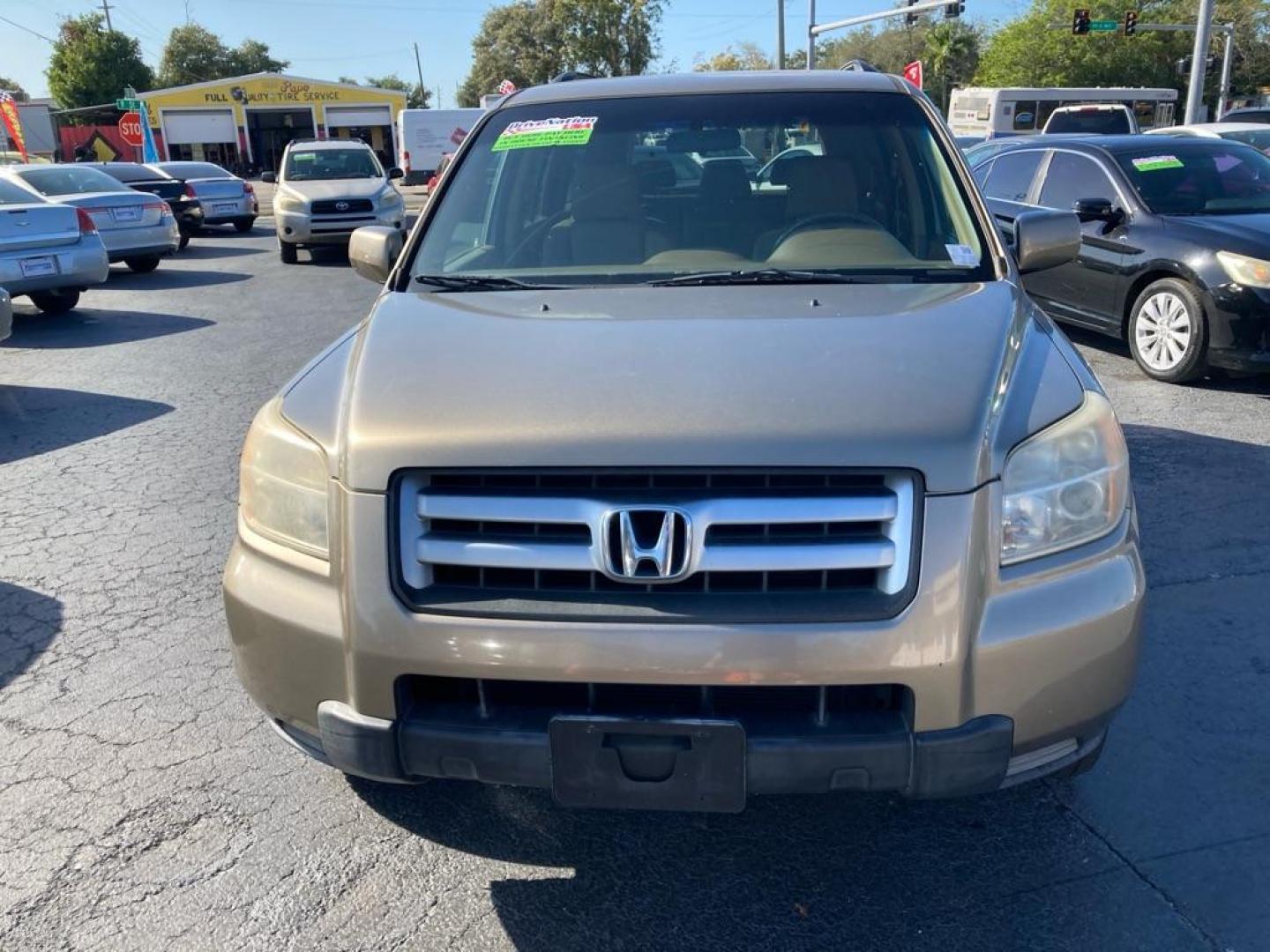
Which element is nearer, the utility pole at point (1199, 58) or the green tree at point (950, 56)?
the utility pole at point (1199, 58)

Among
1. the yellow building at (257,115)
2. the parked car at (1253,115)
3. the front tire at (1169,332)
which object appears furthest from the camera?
the yellow building at (257,115)

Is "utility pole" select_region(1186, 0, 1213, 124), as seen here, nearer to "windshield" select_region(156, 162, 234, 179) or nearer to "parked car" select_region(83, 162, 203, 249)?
"windshield" select_region(156, 162, 234, 179)

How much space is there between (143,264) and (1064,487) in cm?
1576

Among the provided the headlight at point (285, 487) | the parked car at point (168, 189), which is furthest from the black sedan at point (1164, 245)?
the parked car at point (168, 189)

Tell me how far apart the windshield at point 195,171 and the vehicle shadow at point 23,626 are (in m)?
18.5

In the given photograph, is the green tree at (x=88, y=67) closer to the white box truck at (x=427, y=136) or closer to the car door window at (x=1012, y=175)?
the white box truck at (x=427, y=136)

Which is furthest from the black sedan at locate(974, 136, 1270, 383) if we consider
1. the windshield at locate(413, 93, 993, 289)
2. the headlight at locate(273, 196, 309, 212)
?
the headlight at locate(273, 196, 309, 212)

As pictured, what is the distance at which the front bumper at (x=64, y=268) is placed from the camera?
10492 millimetres

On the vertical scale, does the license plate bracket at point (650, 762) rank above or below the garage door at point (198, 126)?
below

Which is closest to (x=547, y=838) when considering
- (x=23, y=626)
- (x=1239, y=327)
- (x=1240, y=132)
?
(x=23, y=626)

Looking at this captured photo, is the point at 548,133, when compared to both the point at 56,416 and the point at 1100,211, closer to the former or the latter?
the point at 56,416

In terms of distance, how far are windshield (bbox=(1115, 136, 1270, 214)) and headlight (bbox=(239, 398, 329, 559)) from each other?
7.10 meters

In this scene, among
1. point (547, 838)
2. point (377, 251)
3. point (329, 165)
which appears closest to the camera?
point (547, 838)

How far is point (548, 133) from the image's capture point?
3.72 m
